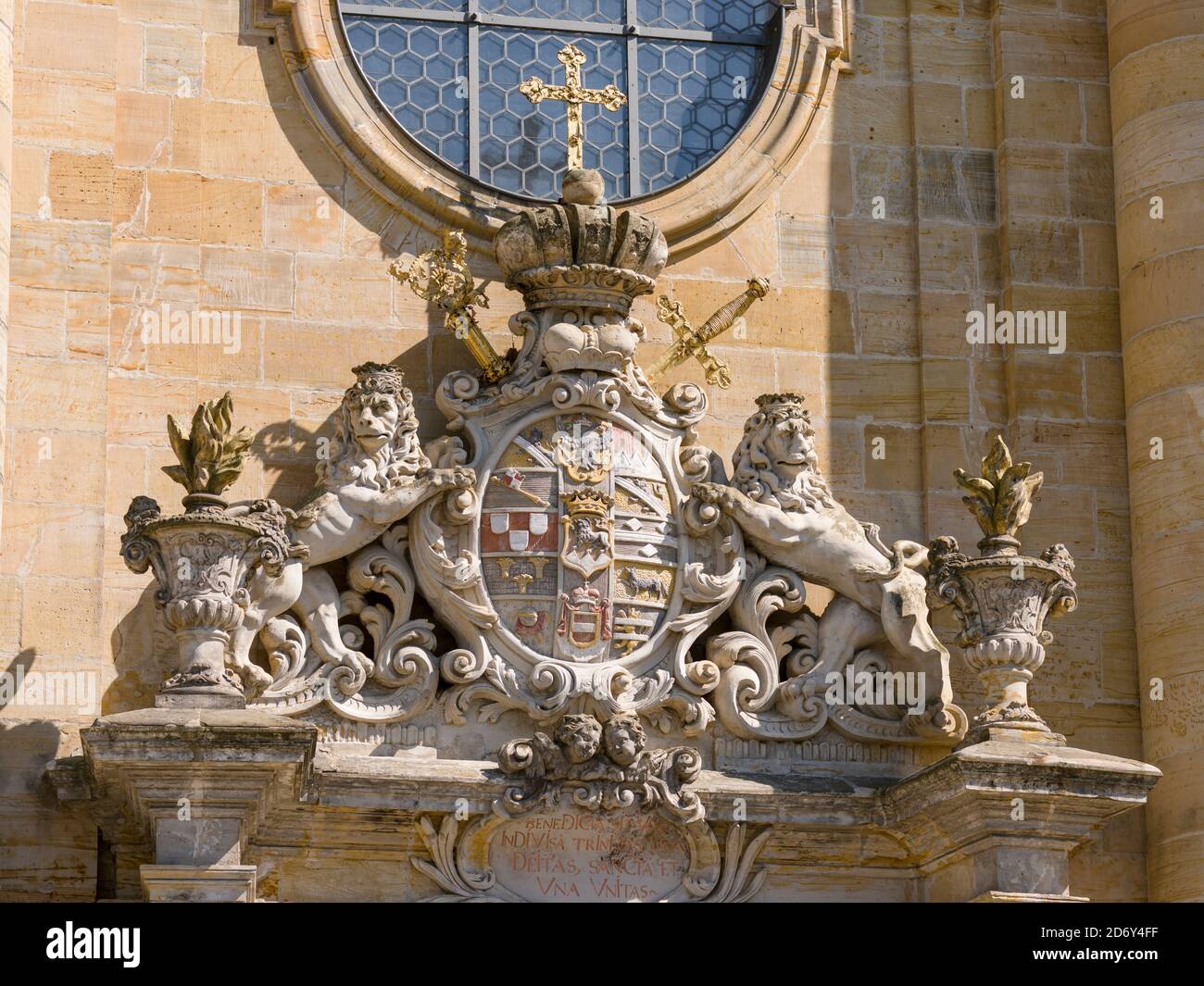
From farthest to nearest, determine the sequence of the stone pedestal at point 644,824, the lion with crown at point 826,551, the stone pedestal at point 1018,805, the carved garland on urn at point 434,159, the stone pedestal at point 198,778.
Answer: the carved garland on urn at point 434,159 < the lion with crown at point 826,551 < the stone pedestal at point 1018,805 < the stone pedestal at point 644,824 < the stone pedestal at point 198,778

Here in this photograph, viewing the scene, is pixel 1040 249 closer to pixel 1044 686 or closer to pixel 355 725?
pixel 1044 686

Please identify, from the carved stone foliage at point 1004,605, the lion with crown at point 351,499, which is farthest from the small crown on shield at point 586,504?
the carved stone foliage at point 1004,605

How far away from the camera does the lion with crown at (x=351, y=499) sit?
12461 mm

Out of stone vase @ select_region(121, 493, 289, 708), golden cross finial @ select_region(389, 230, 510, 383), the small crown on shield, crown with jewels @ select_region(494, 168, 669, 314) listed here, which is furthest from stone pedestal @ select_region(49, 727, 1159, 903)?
crown with jewels @ select_region(494, 168, 669, 314)

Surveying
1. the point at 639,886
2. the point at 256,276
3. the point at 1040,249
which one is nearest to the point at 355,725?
the point at 639,886

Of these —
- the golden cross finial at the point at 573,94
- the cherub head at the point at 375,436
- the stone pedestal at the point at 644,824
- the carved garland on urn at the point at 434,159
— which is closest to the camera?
the stone pedestal at the point at 644,824

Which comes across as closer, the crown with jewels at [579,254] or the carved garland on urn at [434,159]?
the crown with jewels at [579,254]

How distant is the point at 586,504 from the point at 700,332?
1.10 meters

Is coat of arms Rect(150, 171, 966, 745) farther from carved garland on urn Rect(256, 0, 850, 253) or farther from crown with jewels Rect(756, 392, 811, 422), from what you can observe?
carved garland on urn Rect(256, 0, 850, 253)

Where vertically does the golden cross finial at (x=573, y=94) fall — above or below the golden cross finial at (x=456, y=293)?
Answer: above

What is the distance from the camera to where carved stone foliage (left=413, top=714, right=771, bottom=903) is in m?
12.3

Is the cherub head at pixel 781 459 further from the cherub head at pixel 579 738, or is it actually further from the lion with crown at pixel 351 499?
the cherub head at pixel 579 738

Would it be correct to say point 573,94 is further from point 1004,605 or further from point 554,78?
point 1004,605

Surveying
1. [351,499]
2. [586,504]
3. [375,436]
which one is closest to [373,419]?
[375,436]
